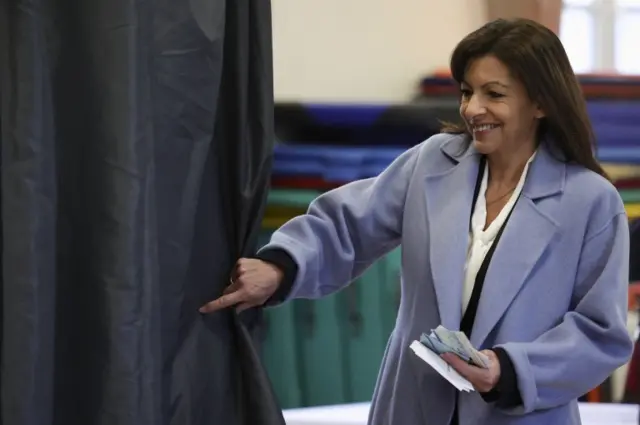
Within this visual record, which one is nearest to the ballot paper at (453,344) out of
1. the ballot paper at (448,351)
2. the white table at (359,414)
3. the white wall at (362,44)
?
the ballot paper at (448,351)

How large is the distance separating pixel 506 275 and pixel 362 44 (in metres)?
1.21

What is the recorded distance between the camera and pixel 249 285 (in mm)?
1279

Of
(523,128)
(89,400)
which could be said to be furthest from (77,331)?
(523,128)

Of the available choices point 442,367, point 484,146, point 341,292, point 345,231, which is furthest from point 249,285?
point 341,292

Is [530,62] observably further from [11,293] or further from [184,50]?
[11,293]

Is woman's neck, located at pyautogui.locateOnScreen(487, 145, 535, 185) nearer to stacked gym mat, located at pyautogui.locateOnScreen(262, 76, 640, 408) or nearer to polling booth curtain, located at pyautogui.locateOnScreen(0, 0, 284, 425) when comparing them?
polling booth curtain, located at pyautogui.locateOnScreen(0, 0, 284, 425)

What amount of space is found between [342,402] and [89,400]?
0.92m

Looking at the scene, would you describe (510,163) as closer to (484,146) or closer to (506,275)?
(484,146)

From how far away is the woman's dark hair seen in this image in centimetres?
128

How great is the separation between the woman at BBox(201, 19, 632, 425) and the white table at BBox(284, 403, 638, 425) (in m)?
0.54

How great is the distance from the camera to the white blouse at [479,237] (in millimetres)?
1311

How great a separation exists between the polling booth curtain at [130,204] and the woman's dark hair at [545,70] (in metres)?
0.33

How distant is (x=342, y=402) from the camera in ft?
6.59

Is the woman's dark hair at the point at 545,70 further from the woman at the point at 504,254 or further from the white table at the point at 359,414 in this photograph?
the white table at the point at 359,414
